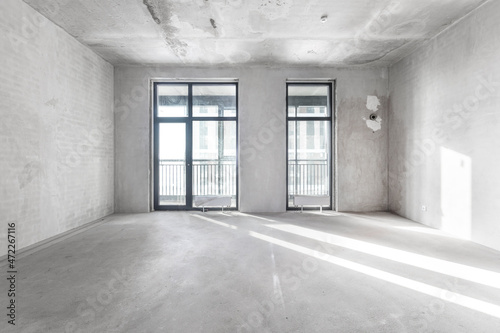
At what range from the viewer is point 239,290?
7.17 feet

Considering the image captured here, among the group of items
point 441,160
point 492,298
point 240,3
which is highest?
point 240,3

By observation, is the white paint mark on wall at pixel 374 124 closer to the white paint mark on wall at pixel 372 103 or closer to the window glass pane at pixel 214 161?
the white paint mark on wall at pixel 372 103

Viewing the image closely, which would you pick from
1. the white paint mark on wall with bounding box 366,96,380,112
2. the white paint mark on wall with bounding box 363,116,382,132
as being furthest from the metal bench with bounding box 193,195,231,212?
the white paint mark on wall with bounding box 366,96,380,112

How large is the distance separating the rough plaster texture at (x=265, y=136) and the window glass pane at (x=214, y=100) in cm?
28

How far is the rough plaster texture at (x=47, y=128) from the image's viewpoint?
311 centimetres

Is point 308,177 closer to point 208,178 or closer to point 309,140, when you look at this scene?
point 309,140

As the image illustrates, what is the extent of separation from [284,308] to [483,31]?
4.49 metres

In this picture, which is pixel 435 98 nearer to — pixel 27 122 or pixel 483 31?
pixel 483 31

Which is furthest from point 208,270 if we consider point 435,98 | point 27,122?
point 435,98

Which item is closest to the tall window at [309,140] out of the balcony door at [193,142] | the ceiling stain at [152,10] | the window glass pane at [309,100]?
the window glass pane at [309,100]

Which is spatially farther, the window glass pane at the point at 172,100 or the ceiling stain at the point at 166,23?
the window glass pane at the point at 172,100

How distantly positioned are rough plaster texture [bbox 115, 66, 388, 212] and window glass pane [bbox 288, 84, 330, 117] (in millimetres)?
286

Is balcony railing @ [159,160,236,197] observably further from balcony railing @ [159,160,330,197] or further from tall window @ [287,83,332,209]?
tall window @ [287,83,332,209]

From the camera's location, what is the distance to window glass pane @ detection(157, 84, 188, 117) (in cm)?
581
